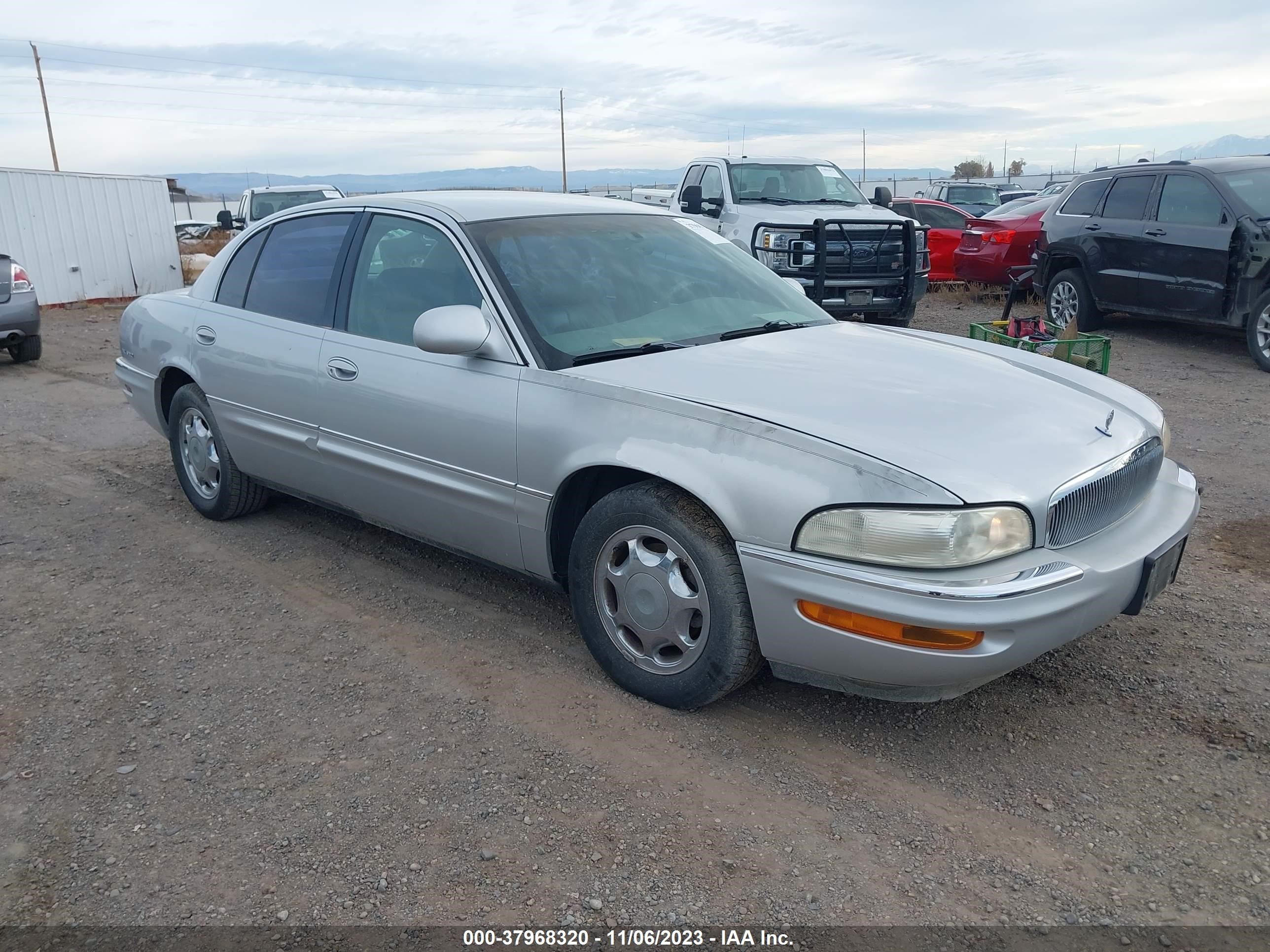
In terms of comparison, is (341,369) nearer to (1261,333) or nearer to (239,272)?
(239,272)

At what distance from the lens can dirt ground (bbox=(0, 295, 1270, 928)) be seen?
8.14 ft

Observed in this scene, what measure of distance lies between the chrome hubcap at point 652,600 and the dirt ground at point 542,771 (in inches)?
7.5

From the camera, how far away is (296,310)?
445 centimetres

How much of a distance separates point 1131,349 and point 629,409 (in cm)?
821

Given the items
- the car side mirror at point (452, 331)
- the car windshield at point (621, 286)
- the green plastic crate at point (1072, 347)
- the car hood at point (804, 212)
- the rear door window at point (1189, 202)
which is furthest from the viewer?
the car hood at point (804, 212)

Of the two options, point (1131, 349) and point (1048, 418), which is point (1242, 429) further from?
point (1048, 418)

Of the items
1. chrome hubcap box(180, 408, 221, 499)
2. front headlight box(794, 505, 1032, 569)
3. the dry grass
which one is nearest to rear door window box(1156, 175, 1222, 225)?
front headlight box(794, 505, 1032, 569)

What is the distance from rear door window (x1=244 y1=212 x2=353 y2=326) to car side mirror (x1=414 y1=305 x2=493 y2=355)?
936mm

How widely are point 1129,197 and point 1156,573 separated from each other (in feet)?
26.7

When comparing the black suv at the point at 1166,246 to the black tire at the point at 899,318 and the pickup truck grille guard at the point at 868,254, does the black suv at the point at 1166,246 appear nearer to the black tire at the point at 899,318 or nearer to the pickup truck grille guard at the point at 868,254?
the black tire at the point at 899,318

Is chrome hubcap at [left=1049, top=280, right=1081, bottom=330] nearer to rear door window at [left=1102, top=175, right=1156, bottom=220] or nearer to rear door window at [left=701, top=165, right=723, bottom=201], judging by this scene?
rear door window at [left=1102, top=175, right=1156, bottom=220]

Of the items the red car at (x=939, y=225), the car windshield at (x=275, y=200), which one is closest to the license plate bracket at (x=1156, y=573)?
the red car at (x=939, y=225)

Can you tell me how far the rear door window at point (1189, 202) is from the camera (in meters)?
9.02

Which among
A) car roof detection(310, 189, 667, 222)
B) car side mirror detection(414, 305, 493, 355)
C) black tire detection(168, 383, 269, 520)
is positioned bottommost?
black tire detection(168, 383, 269, 520)
